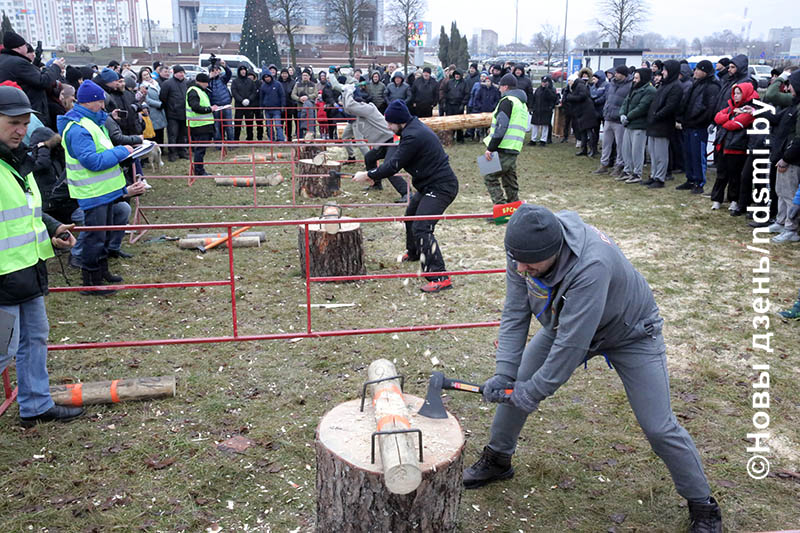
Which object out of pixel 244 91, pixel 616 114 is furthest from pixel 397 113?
pixel 244 91

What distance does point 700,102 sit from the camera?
32.4 ft

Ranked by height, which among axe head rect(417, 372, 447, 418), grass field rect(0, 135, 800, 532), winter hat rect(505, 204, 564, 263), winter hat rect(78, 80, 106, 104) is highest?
winter hat rect(78, 80, 106, 104)

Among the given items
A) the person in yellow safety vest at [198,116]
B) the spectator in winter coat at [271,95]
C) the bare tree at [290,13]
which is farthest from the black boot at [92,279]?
the bare tree at [290,13]

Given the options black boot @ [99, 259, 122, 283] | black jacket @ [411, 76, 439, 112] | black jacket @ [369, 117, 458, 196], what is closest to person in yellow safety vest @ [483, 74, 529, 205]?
black jacket @ [369, 117, 458, 196]

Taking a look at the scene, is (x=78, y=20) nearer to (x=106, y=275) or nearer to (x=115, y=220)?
(x=115, y=220)

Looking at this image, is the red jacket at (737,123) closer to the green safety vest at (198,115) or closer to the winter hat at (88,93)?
the winter hat at (88,93)

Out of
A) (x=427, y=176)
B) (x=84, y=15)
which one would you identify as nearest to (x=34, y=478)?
(x=427, y=176)

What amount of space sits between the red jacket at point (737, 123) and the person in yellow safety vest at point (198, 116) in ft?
28.1

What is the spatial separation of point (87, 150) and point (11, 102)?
8.82 ft

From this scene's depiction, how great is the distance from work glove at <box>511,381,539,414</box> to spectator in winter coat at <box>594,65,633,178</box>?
1000cm

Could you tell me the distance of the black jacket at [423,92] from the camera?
1616 centimetres

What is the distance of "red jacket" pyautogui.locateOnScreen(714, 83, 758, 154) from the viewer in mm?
8461

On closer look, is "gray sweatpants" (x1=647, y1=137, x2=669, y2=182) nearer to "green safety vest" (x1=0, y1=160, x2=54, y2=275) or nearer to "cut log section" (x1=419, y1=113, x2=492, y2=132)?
"cut log section" (x1=419, y1=113, x2=492, y2=132)

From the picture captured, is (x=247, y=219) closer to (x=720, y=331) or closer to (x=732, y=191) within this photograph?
(x=720, y=331)
